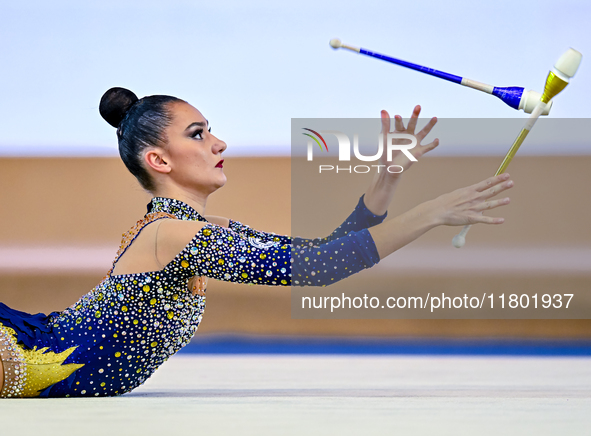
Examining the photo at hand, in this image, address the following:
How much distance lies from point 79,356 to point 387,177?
0.64 m

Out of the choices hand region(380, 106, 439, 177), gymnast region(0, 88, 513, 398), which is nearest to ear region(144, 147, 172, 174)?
gymnast region(0, 88, 513, 398)

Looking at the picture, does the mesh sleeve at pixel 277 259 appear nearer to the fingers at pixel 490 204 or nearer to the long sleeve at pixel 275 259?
the long sleeve at pixel 275 259

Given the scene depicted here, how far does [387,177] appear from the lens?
1.32 m

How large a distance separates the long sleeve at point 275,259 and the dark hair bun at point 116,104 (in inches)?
14.2

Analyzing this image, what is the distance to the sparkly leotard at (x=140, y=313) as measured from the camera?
1.08m

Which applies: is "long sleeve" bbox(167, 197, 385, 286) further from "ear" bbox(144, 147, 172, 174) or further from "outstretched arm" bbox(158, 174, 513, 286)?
"ear" bbox(144, 147, 172, 174)

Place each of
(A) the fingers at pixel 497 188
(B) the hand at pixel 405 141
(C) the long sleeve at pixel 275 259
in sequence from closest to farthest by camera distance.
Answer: (A) the fingers at pixel 497 188
(C) the long sleeve at pixel 275 259
(B) the hand at pixel 405 141

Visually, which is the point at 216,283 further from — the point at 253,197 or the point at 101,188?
the point at 101,188

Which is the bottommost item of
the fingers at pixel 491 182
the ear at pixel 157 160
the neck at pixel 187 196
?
the fingers at pixel 491 182

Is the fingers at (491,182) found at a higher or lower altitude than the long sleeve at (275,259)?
higher

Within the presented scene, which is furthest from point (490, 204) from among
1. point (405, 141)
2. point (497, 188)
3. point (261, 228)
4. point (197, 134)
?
point (261, 228)

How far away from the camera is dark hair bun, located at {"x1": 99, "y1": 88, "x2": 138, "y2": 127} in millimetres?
1308

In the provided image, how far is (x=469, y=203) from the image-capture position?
100 cm

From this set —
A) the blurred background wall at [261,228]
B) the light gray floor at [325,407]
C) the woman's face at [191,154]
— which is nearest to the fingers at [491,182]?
the light gray floor at [325,407]
